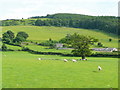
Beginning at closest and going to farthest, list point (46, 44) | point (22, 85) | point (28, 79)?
point (22, 85) → point (28, 79) → point (46, 44)

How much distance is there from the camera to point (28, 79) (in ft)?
98.5

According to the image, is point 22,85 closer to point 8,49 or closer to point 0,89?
point 0,89

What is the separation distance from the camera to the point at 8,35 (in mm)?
161000

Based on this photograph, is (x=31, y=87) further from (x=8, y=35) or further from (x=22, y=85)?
(x=8, y=35)

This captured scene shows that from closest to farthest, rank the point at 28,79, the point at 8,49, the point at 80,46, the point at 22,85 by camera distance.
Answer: the point at 22,85 < the point at 28,79 < the point at 80,46 < the point at 8,49

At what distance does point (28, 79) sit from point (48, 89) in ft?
20.5

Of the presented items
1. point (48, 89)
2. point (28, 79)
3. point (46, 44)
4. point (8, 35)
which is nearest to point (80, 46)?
point (28, 79)

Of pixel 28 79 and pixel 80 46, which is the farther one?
pixel 80 46

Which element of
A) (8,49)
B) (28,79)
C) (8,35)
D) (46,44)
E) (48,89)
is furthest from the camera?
(8,35)

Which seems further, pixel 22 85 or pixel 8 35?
pixel 8 35

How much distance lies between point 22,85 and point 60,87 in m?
4.37

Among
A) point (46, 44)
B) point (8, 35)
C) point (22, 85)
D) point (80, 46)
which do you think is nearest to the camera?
point (22, 85)

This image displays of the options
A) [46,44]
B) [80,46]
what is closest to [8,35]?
[46,44]

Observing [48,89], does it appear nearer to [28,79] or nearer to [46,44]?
[28,79]
